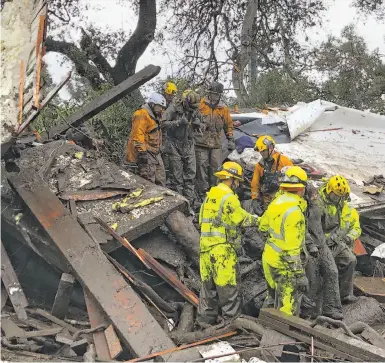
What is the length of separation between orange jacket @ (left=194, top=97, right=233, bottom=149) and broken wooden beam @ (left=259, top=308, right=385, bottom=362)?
3.98 meters

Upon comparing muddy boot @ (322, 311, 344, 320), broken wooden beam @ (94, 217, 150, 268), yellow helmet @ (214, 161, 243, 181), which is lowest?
muddy boot @ (322, 311, 344, 320)

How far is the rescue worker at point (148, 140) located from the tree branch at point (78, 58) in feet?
15.1

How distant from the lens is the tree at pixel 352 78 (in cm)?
1497

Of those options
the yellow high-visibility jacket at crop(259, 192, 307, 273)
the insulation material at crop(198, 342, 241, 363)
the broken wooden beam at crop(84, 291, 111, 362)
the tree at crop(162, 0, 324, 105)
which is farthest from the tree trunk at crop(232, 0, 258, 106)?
the insulation material at crop(198, 342, 241, 363)

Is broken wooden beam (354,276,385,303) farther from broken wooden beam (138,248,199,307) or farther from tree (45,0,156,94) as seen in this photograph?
tree (45,0,156,94)

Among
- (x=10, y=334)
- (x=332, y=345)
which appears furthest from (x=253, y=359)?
(x=10, y=334)

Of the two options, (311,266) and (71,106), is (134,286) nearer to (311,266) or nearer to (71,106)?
(311,266)

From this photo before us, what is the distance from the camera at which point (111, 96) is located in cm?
782

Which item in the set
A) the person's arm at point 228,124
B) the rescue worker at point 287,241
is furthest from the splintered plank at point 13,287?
the person's arm at point 228,124

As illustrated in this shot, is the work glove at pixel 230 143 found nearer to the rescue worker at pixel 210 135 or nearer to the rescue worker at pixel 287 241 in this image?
the rescue worker at pixel 210 135

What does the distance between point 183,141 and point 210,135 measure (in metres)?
0.57

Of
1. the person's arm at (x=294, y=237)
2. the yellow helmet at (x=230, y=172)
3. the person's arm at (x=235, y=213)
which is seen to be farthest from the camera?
the yellow helmet at (x=230, y=172)

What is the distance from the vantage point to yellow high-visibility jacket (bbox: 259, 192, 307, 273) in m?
4.63

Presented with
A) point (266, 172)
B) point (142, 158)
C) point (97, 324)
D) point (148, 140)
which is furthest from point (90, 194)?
point (266, 172)
